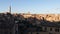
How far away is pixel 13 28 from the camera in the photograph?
863 inches

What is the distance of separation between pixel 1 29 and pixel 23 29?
7.37m

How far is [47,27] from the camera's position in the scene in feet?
97.9

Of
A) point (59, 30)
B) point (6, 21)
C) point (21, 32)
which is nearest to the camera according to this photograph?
point (6, 21)

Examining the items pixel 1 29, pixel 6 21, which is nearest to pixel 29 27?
pixel 6 21

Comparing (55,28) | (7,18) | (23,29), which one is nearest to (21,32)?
(23,29)

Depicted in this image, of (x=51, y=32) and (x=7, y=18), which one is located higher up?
(x=7, y=18)

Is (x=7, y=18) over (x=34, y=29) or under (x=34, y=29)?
over

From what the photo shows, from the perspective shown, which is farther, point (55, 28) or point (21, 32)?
point (55, 28)

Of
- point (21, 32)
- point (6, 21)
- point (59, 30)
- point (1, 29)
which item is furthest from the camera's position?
point (59, 30)

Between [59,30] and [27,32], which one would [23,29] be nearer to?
[27,32]

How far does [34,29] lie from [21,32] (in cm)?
244

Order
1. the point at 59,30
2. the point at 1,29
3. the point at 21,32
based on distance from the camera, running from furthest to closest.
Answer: the point at 59,30 → the point at 21,32 → the point at 1,29

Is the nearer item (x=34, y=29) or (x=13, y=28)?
(x=13, y=28)

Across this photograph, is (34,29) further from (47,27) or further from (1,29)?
(1,29)
